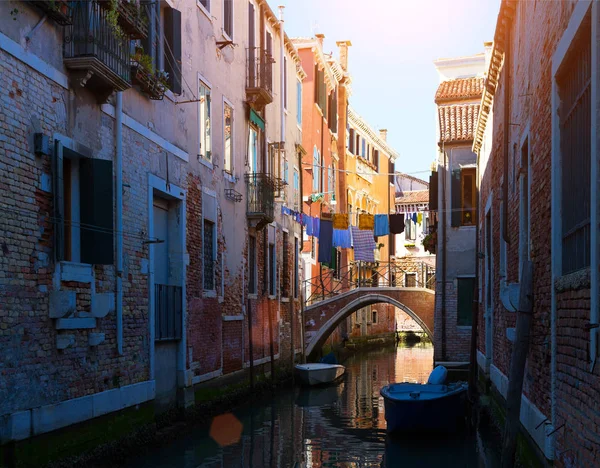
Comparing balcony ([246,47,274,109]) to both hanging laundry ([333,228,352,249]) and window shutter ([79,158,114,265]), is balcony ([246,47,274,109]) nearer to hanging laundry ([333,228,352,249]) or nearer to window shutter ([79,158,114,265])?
window shutter ([79,158,114,265])

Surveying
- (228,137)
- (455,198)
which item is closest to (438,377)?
(228,137)

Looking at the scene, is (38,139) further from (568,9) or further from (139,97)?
(568,9)

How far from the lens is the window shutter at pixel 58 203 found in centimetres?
791

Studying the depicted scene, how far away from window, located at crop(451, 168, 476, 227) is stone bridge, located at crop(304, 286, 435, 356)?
15.8 feet

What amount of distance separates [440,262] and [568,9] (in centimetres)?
1596

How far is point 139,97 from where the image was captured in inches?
411

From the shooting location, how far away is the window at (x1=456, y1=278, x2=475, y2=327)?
20812mm

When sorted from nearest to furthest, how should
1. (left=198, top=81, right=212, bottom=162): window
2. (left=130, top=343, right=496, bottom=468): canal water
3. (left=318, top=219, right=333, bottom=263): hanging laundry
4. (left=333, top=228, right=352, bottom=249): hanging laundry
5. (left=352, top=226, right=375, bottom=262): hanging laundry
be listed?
1. (left=130, top=343, right=496, bottom=468): canal water
2. (left=198, top=81, right=212, bottom=162): window
3. (left=318, top=219, right=333, bottom=263): hanging laundry
4. (left=333, top=228, right=352, bottom=249): hanging laundry
5. (left=352, top=226, right=375, bottom=262): hanging laundry

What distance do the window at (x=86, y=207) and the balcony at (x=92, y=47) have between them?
0.85m

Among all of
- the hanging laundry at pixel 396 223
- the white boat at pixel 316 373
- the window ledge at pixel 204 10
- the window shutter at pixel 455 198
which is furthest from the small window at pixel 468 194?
the window ledge at pixel 204 10

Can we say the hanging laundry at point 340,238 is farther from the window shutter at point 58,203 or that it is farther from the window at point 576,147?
the window at point 576,147

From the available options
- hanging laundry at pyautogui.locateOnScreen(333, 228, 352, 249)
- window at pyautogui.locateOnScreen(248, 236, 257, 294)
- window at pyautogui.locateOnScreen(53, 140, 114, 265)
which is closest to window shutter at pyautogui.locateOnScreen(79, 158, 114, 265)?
window at pyautogui.locateOnScreen(53, 140, 114, 265)

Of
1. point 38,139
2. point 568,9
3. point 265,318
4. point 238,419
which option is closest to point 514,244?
point 568,9

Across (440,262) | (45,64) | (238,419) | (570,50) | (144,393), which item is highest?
(45,64)
